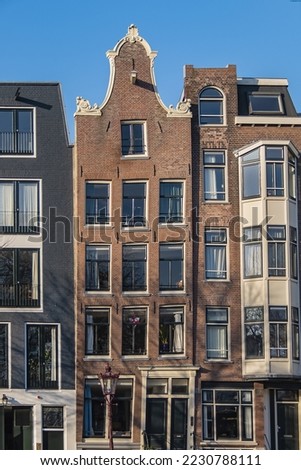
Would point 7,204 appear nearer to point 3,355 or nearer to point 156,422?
point 3,355

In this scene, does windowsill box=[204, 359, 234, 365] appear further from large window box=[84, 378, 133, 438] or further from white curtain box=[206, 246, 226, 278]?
white curtain box=[206, 246, 226, 278]

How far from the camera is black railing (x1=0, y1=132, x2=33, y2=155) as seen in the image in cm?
4350

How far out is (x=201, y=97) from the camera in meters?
44.1

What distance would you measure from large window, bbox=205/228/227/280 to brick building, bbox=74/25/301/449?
33mm

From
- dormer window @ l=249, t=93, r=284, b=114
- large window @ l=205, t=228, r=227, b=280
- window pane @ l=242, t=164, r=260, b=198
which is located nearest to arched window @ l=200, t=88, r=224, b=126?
dormer window @ l=249, t=93, r=284, b=114

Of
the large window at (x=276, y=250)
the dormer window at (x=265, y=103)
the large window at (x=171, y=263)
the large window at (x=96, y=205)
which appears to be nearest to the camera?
the large window at (x=276, y=250)

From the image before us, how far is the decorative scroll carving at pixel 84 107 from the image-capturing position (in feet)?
142

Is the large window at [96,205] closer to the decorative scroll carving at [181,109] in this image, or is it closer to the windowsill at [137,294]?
the windowsill at [137,294]

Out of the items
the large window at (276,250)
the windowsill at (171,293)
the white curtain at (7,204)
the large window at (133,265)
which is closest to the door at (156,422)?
the windowsill at (171,293)

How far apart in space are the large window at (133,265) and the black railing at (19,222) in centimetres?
310
